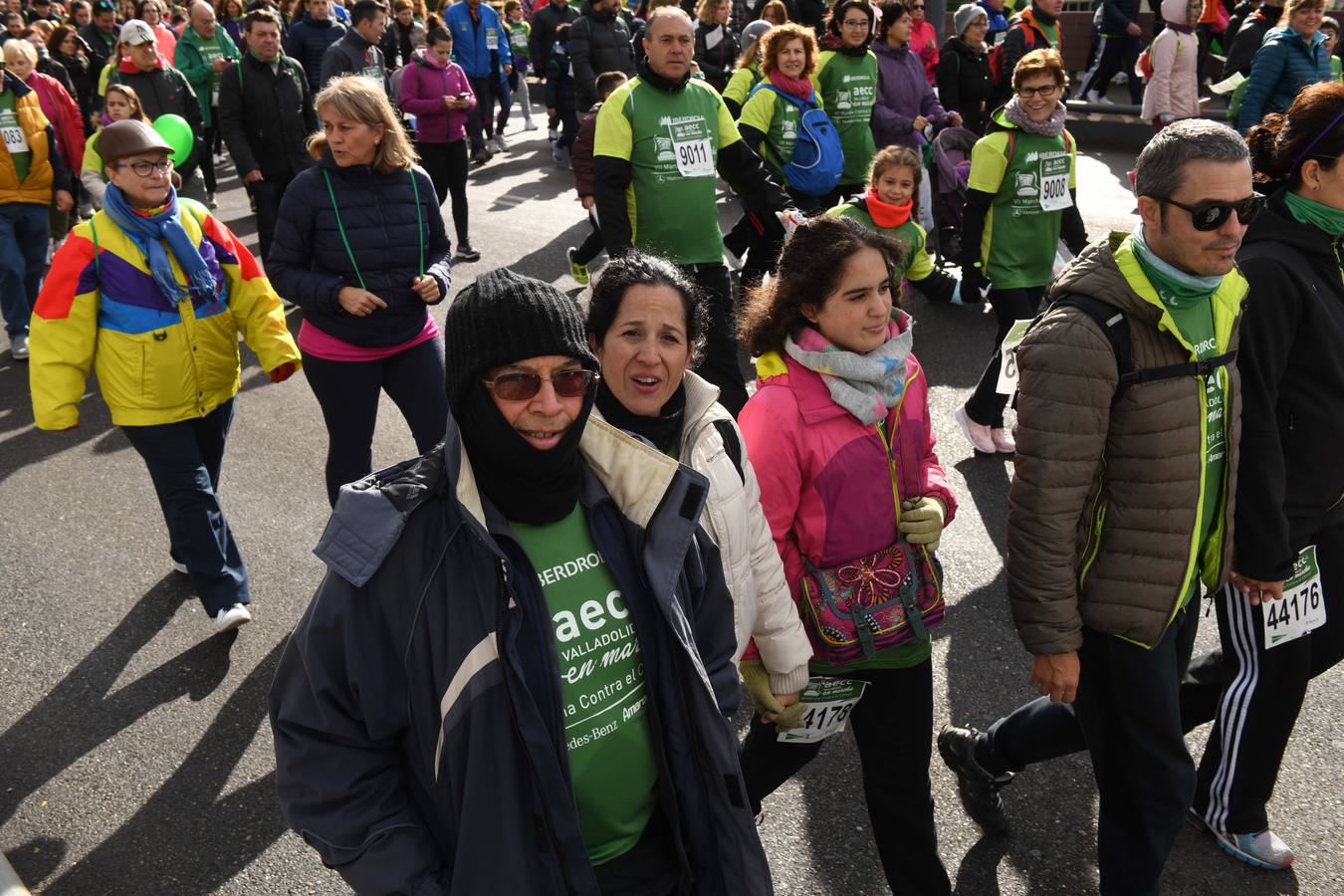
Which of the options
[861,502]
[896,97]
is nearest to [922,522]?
[861,502]

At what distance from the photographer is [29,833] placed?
3.65 meters

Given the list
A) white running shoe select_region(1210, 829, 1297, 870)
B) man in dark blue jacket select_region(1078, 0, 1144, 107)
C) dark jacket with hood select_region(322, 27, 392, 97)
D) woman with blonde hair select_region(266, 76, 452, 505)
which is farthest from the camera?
man in dark blue jacket select_region(1078, 0, 1144, 107)

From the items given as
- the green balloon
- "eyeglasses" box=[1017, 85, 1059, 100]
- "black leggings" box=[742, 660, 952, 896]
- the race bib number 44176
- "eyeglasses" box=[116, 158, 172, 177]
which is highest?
"eyeglasses" box=[1017, 85, 1059, 100]

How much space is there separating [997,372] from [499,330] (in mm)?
4449

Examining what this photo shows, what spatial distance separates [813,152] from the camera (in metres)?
7.00

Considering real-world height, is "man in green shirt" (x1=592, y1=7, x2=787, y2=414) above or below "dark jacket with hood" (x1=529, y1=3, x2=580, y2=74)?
above

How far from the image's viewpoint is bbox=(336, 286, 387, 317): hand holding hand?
14.6 feet

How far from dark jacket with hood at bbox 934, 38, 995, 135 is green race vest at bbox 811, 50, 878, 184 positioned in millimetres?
2000

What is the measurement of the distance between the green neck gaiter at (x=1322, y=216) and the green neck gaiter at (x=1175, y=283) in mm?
494

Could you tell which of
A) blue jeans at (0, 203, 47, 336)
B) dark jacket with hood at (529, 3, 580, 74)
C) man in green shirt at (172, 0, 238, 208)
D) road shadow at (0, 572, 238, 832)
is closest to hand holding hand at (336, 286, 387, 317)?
road shadow at (0, 572, 238, 832)

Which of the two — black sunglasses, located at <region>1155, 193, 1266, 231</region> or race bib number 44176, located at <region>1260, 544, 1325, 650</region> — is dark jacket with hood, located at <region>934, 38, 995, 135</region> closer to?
race bib number 44176, located at <region>1260, 544, 1325, 650</region>

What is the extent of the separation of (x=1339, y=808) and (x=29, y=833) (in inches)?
160

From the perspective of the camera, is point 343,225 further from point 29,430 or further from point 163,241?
point 29,430

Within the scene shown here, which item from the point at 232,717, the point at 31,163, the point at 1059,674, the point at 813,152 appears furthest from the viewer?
the point at 31,163
